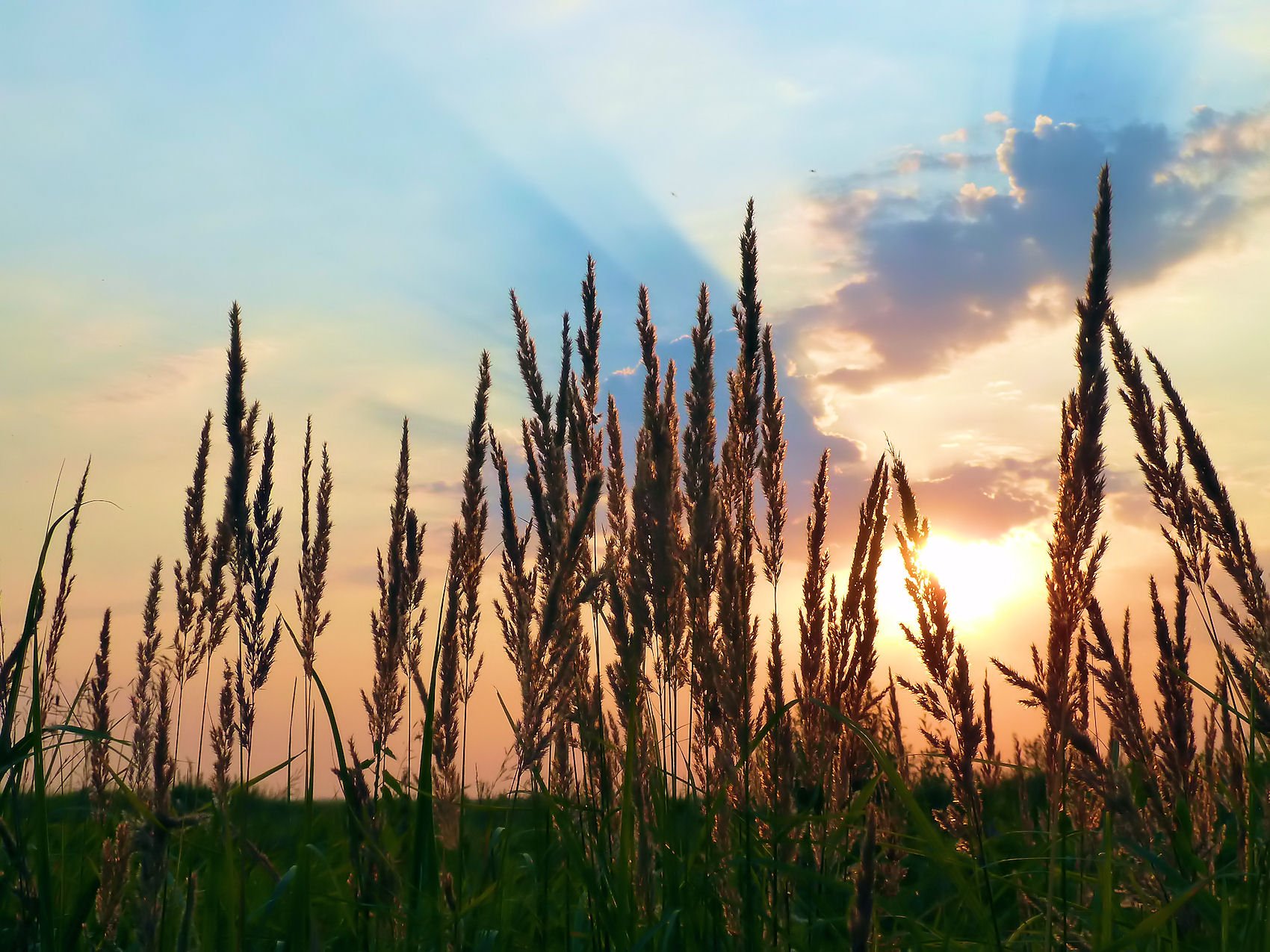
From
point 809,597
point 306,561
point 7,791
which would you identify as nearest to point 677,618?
point 809,597

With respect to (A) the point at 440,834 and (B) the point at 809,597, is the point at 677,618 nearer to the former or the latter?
(B) the point at 809,597

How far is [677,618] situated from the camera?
9.27 feet

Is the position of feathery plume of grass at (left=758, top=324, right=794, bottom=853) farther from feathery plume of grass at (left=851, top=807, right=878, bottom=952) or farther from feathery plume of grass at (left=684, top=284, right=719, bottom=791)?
feathery plume of grass at (left=851, top=807, right=878, bottom=952)

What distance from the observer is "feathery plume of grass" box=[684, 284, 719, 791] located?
2.40 meters

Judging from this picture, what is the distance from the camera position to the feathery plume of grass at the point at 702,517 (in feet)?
7.89

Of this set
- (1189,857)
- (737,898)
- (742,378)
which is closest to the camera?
(737,898)

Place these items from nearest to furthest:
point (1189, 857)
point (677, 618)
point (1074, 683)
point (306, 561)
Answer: point (1074, 683) → point (1189, 857) → point (677, 618) → point (306, 561)

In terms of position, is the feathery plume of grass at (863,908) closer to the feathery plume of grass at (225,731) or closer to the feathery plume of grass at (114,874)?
the feathery plume of grass at (114,874)

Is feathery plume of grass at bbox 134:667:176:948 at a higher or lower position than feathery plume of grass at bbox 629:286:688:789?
lower

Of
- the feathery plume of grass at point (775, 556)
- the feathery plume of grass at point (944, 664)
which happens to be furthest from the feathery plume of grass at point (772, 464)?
the feathery plume of grass at point (944, 664)

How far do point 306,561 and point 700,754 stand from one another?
7.28 ft

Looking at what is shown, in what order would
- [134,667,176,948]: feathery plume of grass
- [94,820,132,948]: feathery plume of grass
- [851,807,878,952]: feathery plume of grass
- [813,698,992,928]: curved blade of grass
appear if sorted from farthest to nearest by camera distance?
[94,820,132,948]: feathery plume of grass, [813,698,992,928]: curved blade of grass, [134,667,176,948]: feathery plume of grass, [851,807,878,952]: feathery plume of grass

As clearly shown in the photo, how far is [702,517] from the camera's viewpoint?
2.49 meters

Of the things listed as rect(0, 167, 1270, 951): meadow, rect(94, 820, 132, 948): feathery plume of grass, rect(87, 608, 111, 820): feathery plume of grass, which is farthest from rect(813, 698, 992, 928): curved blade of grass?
rect(87, 608, 111, 820): feathery plume of grass
